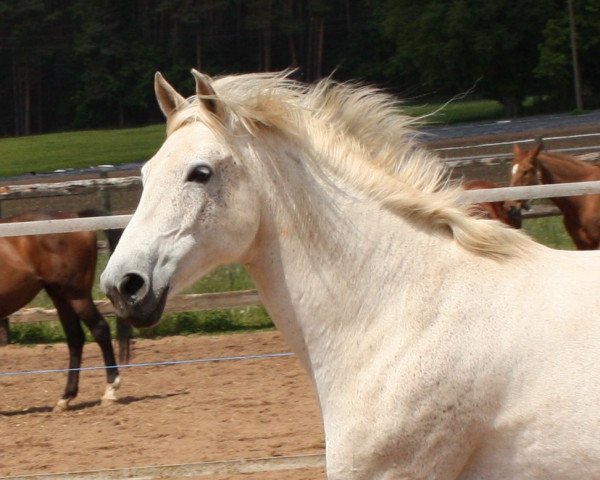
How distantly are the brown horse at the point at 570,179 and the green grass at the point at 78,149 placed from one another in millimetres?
25163

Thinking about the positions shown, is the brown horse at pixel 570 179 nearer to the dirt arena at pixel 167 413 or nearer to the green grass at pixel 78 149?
the dirt arena at pixel 167 413

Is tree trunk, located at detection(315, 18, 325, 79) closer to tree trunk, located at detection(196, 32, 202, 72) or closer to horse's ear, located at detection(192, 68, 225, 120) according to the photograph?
tree trunk, located at detection(196, 32, 202, 72)

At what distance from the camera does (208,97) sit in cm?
290

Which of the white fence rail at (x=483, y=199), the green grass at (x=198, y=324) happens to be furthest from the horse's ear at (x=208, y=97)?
the green grass at (x=198, y=324)

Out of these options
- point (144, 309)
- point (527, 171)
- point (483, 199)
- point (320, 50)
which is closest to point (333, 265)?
point (144, 309)

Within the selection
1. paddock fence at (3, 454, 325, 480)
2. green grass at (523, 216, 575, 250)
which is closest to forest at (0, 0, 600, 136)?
green grass at (523, 216, 575, 250)

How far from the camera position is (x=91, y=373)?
8.71 metres

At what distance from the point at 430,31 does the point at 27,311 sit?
33.2 metres

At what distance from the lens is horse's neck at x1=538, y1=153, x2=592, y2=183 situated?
364 inches

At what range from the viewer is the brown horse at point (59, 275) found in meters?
7.73

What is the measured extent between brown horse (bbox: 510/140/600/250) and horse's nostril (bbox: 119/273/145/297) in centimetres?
691

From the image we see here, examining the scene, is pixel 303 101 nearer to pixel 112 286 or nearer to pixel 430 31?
pixel 112 286

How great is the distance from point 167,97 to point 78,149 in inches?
1526

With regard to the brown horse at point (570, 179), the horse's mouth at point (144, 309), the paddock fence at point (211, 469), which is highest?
the horse's mouth at point (144, 309)
